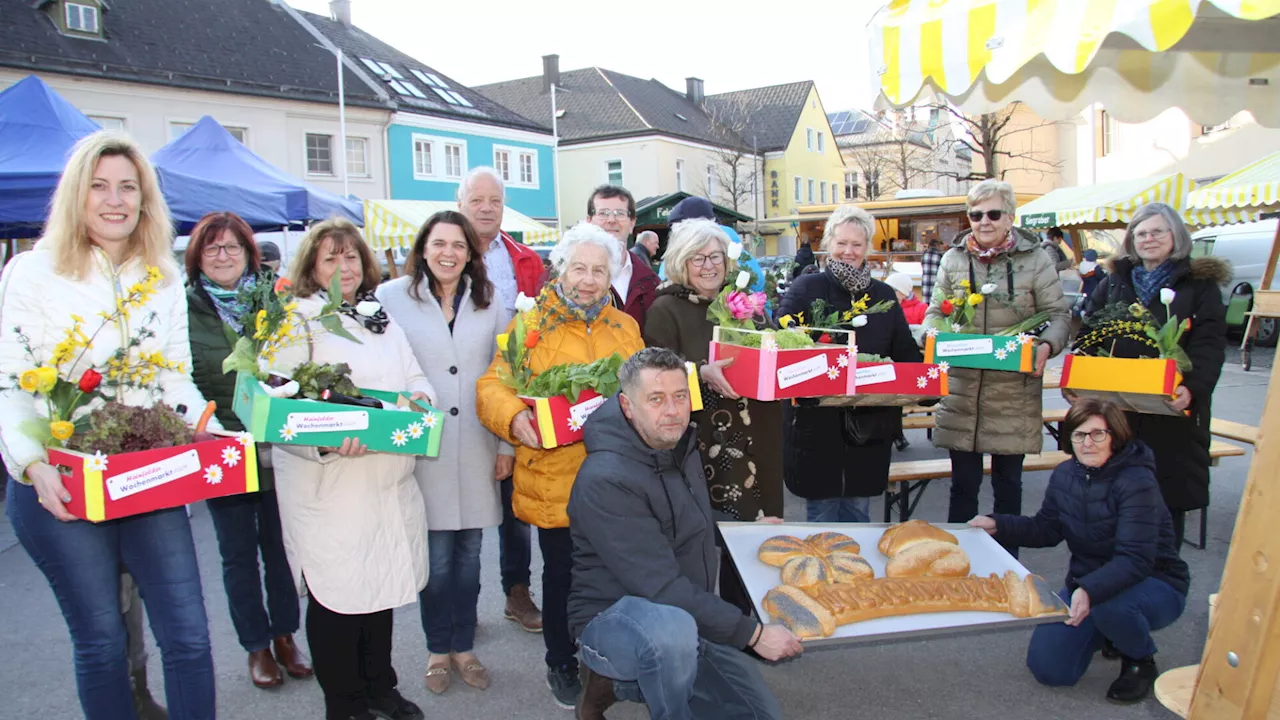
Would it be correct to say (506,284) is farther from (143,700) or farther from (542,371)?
(143,700)

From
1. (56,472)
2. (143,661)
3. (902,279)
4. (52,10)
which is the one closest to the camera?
(56,472)

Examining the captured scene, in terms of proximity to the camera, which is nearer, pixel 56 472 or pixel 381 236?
pixel 56 472

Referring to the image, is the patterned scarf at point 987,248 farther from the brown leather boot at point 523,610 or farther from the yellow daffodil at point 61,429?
the yellow daffodil at point 61,429

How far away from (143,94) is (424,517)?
23110 mm

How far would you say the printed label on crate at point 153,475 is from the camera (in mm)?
2314

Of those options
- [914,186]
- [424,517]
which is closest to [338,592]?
[424,517]

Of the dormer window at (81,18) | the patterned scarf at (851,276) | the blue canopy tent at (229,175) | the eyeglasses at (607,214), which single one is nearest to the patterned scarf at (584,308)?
the patterned scarf at (851,276)

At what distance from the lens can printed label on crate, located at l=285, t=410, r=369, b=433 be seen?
2.61 metres

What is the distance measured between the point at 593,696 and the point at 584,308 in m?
1.46

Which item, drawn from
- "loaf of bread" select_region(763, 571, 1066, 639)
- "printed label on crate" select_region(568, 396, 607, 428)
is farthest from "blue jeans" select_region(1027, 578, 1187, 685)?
"printed label on crate" select_region(568, 396, 607, 428)

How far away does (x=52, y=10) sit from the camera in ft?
68.5

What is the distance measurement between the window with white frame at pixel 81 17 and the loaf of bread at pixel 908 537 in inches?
984

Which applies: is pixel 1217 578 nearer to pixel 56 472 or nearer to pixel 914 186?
pixel 56 472

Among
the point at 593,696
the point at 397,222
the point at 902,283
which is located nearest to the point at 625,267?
the point at 593,696
